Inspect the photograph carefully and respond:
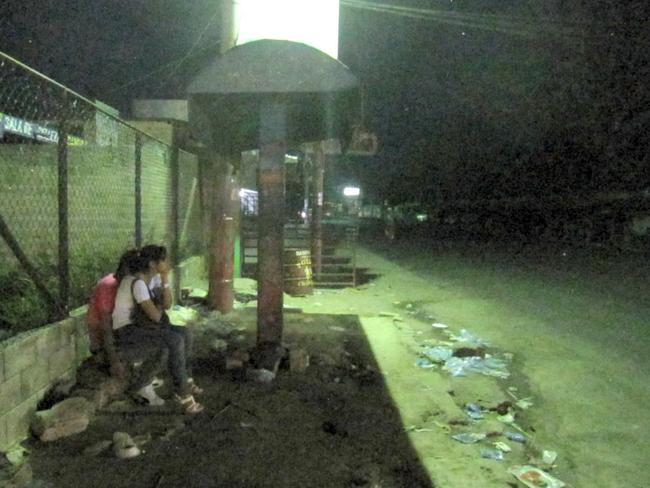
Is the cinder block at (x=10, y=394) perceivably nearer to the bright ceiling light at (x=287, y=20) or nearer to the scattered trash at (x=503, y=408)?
the scattered trash at (x=503, y=408)

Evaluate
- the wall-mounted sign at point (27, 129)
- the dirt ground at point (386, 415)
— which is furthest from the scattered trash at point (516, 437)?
the wall-mounted sign at point (27, 129)

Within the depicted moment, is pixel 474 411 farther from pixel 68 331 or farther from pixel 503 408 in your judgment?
pixel 68 331

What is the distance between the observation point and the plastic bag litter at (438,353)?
785 cm

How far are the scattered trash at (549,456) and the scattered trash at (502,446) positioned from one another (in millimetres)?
246

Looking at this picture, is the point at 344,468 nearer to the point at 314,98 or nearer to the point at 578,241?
the point at 314,98

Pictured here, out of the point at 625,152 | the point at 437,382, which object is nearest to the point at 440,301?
the point at 437,382

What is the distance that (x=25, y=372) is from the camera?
439 centimetres

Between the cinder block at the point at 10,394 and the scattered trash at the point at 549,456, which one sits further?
the scattered trash at the point at 549,456

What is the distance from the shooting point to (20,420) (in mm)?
4344

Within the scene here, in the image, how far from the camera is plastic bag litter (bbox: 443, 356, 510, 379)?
24.1ft

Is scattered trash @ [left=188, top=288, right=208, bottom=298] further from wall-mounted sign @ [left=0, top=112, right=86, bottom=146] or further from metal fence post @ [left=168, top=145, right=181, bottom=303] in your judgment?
wall-mounted sign @ [left=0, top=112, right=86, bottom=146]

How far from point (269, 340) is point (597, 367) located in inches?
151

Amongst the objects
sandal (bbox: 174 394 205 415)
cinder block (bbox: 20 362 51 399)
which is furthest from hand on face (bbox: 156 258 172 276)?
cinder block (bbox: 20 362 51 399)

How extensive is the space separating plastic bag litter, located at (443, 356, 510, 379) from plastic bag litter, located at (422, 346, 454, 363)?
Answer: 0.10 m
